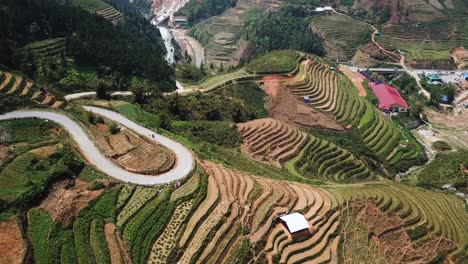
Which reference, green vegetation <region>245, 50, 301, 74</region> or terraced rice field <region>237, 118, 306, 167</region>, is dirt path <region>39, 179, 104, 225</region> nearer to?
terraced rice field <region>237, 118, 306, 167</region>

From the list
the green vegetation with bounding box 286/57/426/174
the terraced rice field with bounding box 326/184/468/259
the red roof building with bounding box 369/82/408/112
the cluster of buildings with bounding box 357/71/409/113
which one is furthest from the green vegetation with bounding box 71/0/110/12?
the terraced rice field with bounding box 326/184/468/259

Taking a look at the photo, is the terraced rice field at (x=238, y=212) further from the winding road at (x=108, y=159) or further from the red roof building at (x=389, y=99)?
the red roof building at (x=389, y=99)

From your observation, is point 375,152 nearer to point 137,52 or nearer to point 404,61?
point 137,52

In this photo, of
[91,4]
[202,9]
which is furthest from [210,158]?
[202,9]

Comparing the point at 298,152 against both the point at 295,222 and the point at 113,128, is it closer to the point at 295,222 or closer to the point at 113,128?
the point at 295,222

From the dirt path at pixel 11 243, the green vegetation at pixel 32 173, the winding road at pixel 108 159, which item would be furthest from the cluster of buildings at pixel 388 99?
the dirt path at pixel 11 243

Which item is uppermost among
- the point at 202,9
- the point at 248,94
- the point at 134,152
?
the point at 134,152

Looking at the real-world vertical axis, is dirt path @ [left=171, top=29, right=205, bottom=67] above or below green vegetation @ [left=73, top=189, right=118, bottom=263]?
below
